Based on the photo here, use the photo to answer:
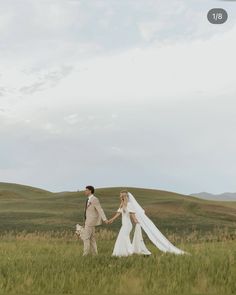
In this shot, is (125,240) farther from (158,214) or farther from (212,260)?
(158,214)

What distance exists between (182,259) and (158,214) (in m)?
28.9

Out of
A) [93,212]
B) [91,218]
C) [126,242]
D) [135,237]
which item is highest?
[93,212]

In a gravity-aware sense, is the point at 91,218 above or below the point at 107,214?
below

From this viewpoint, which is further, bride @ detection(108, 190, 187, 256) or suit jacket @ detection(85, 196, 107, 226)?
bride @ detection(108, 190, 187, 256)

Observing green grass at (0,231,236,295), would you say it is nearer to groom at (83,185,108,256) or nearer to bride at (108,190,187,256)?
groom at (83,185,108,256)

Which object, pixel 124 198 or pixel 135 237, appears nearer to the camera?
pixel 124 198

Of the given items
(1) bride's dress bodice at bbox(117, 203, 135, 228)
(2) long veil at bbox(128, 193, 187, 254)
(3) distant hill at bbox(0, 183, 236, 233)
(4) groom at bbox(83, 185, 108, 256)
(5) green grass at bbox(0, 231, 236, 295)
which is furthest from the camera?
(3) distant hill at bbox(0, 183, 236, 233)

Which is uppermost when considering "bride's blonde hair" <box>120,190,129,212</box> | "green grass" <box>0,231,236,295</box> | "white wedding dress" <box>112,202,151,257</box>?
"bride's blonde hair" <box>120,190,129,212</box>

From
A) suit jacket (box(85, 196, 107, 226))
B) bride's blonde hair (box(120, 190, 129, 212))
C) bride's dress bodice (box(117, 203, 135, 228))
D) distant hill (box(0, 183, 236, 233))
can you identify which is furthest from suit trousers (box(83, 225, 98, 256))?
distant hill (box(0, 183, 236, 233))

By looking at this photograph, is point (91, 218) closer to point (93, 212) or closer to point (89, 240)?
point (93, 212)

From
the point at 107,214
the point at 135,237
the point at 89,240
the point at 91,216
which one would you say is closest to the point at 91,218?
the point at 91,216

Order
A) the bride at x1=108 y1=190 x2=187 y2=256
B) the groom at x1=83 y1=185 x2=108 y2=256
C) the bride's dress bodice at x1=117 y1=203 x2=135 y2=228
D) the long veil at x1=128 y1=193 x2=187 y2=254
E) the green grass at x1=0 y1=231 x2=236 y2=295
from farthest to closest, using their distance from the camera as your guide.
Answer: the long veil at x1=128 y1=193 x2=187 y2=254 < the bride's dress bodice at x1=117 y1=203 x2=135 y2=228 < the bride at x1=108 y1=190 x2=187 y2=256 < the groom at x1=83 y1=185 x2=108 y2=256 < the green grass at x1=0 y1=231 x2=236 y2=295

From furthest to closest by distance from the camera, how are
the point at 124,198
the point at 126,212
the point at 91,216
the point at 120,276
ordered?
the point at 126,212, the point at 124,198, the point at 91,216, the point at 120,276

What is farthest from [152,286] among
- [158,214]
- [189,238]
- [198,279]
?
[158,214]
